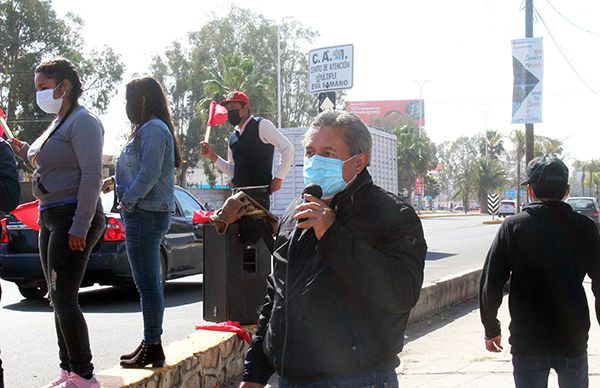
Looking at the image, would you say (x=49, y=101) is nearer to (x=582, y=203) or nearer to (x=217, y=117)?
(x=217, y=117)

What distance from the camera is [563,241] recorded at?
393 centimetres

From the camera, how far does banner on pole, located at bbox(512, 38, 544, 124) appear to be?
1573 centimetres

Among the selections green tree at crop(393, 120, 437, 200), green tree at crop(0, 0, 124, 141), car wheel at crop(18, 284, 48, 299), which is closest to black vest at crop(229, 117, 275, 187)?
car wheel at crop(18, 284, 48, 299)

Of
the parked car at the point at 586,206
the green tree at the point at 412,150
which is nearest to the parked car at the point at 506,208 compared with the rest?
the green tree at the point at 412,150

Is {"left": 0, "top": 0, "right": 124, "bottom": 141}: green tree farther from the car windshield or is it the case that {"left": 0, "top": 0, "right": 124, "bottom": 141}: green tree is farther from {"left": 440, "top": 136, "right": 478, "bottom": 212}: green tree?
{"left": 440, "top": 136, "right": 478, "bottom": 212}: green tree

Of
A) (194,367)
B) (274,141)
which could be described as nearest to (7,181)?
(194,367)

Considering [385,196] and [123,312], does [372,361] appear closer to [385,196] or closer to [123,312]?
[385,196]

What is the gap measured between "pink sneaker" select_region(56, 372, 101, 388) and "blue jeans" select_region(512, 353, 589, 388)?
222cm

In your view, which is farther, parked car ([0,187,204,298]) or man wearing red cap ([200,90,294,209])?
parked car ([0,187,204,298])

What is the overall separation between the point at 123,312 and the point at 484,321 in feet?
19.2

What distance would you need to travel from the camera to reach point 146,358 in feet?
15.5

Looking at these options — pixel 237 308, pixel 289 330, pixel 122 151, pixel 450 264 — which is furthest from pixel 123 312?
pixel 450 264

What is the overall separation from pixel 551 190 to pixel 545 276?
47cm

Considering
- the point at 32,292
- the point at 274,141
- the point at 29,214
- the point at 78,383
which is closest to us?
the point at 78,383
